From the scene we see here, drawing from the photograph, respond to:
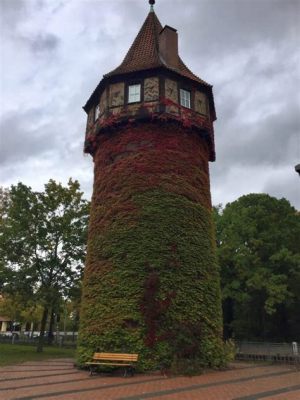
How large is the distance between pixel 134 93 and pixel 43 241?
41.2 ft

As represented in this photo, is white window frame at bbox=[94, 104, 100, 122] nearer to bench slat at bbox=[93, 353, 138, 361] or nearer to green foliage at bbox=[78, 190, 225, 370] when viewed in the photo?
green foliage at bbox=[78, 190, 225, 370]

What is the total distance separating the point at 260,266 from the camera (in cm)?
2864

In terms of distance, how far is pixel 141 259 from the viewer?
1697cm

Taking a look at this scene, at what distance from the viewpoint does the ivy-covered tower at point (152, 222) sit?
53.1ft

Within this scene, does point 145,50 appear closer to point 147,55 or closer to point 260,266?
point 147,55

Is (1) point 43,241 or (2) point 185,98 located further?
(1) point 43,241

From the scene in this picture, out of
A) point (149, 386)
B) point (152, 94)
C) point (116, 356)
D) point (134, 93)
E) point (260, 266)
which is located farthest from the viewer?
point (260, 266)

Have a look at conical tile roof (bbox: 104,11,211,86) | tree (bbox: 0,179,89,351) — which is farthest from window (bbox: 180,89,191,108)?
tree (bbox: 0,179,89,351)

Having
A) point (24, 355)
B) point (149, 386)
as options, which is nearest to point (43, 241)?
point (24, 355)

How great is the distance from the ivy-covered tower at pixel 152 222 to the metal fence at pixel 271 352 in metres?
5.96

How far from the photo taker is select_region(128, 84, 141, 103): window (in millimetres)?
20188

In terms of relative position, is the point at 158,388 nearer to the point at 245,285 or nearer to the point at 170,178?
the point at 170,178

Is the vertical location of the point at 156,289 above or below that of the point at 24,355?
above

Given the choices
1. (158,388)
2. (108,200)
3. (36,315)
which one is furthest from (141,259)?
(36,315)
